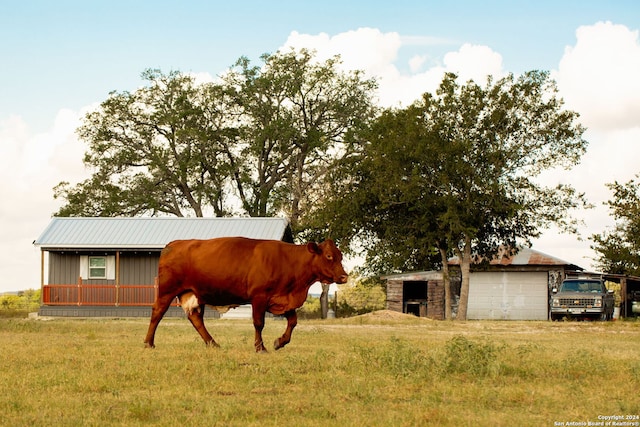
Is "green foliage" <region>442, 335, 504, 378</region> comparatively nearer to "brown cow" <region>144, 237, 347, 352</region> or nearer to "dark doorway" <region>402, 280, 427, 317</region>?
"brown cow" <region>144, 237, 347, 352</region>

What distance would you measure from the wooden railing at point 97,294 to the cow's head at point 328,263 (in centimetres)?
2785

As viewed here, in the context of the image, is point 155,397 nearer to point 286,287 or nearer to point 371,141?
point 286,287

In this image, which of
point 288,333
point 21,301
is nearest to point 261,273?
point 288,333

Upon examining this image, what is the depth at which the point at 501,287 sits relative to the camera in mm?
52812

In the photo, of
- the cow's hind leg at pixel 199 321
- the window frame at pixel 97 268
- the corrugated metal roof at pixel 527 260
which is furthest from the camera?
the corrugated metal roof at pixel 527 260

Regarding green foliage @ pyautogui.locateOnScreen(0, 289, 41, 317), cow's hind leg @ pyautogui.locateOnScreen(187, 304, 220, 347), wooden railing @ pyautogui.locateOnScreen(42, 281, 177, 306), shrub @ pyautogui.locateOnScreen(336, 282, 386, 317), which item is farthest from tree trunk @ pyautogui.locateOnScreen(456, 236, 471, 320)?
cow's hind leg @ pyautogui.locateOnScreen(187, 304, 220, 347)

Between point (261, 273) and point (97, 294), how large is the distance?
2897 cm

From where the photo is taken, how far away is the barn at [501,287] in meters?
52.0

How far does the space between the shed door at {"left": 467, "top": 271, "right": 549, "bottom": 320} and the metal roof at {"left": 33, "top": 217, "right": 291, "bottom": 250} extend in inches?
545

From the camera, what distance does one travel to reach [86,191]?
2249 inches

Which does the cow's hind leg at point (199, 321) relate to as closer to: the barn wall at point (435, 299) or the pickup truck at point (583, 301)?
the pickup truck at point (583, 301)

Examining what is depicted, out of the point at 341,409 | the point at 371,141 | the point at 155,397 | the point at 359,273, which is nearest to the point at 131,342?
the point at 155,397

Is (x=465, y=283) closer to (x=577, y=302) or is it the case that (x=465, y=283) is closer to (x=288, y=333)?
(x=577, y=302)

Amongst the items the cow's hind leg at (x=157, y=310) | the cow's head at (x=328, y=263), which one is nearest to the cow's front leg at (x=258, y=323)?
the cow's head at (x=328, y=263)
